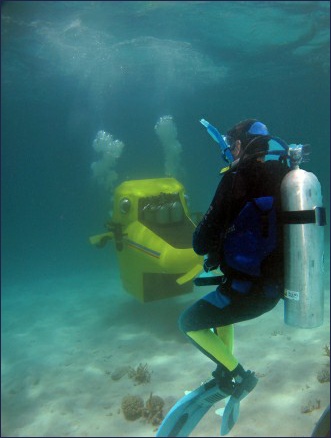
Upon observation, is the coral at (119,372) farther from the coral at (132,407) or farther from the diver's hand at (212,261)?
the diver's hand at (212,261)

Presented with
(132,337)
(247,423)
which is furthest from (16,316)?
(247,423)

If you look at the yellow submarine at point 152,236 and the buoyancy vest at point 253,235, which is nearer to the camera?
the buoyancy vest at point 253,235

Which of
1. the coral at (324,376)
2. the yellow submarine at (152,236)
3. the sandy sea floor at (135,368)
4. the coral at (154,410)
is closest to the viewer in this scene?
the sandy sea floor at (135,368)

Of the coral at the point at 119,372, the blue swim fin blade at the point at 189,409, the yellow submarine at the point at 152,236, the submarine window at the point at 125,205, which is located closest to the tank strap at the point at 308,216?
the blue swim fin blade at the point at 189,409

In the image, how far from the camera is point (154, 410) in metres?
6.12

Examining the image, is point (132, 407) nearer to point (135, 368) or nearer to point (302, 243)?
point (135, 368)

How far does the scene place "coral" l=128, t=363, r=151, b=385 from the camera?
23.6 feet

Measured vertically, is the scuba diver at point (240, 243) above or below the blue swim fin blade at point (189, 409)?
above

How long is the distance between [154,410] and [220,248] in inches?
165

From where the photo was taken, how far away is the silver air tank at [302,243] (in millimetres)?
3020

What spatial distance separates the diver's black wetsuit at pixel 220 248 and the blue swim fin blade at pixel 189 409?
773 mm

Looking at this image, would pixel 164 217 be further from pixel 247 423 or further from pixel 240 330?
pixel 247 423

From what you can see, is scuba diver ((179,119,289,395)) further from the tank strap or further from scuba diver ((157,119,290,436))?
the tank strap

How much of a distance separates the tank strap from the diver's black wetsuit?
0.47 ft
